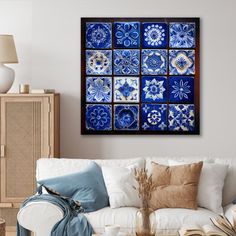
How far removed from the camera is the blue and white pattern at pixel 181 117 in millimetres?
7516

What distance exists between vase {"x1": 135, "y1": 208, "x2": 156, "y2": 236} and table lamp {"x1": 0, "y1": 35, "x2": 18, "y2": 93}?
279cm

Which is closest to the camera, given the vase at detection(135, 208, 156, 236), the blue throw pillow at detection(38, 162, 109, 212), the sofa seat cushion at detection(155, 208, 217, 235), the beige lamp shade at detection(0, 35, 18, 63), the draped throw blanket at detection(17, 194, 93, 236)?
the vase at detection(135, 208, 156, 236)

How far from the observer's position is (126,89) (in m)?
7.55

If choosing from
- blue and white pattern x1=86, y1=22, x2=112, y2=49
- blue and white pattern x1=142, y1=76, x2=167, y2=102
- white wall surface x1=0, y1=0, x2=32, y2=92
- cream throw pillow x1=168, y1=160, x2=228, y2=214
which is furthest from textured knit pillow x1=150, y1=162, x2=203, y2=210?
white wall surface x1=0, y1=0, x2=32, y2=92

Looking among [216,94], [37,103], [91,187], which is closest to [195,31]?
[216,94]

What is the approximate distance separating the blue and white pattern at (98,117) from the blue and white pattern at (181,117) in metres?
0.66

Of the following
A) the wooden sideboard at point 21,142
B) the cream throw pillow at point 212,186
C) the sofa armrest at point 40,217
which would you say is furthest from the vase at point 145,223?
the wooden sideboard at point 21,142

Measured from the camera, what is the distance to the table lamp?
23.4 feet

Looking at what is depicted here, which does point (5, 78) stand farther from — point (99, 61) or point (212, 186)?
point (212, 186)

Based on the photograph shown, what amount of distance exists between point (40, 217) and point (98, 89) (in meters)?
2.30

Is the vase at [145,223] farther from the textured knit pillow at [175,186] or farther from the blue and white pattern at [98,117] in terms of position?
the blue and white pattern at [98,117]

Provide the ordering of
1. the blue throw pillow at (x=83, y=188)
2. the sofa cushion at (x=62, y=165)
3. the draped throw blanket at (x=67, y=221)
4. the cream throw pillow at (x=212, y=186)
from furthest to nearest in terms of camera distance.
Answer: the sofa cushion at (x=62, y=165), the cream throw pillow at (x=212, y=186), the blue throw pillow at (x=83, y=188), the draped throw blanket at (x=67, y=221)

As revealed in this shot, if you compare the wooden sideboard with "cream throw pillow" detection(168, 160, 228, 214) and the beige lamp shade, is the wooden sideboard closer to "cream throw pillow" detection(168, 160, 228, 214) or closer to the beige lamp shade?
the beige lamp shade

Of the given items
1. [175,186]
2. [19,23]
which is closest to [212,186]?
[175,186]
